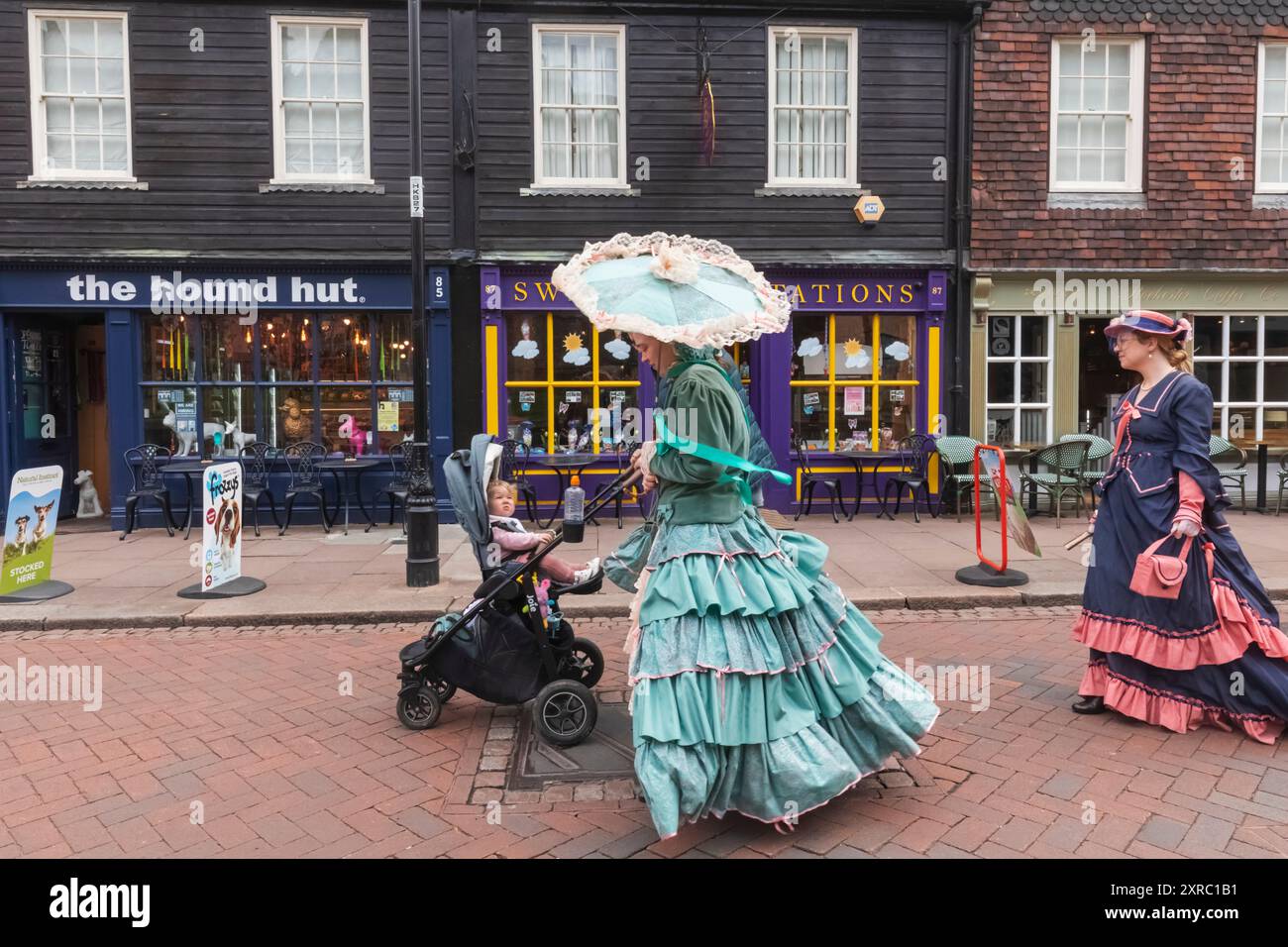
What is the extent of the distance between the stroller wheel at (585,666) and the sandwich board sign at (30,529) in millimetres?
5092

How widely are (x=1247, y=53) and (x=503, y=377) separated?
10515 mm

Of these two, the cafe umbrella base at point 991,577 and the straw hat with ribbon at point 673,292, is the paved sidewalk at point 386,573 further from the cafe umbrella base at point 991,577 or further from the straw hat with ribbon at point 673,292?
the straw hat with ribbon at point 673,292

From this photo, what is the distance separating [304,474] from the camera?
11070 mm

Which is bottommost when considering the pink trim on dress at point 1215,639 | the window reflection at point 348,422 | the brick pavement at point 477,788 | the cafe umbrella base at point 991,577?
the brick pavement at point 477,788

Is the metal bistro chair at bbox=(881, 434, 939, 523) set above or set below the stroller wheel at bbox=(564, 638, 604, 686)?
above

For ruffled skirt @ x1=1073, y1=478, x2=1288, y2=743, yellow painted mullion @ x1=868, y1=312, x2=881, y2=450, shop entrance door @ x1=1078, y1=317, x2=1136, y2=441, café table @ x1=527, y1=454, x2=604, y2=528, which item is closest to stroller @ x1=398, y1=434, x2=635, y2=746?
ruffled skirt @ x1=1073, y1=478, x2=1288, y2=743

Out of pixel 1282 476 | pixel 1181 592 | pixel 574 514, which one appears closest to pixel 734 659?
pixel 574 514

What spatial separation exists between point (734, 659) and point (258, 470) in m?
9.23

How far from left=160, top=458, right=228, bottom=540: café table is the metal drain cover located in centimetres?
729

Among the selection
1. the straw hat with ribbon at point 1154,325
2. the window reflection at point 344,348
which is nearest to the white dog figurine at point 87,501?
the window reflection at point 344,348

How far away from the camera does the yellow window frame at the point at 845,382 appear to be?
1200 centimetres

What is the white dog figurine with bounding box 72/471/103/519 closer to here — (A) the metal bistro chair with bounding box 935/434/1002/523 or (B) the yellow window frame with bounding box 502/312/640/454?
(B) the yellow window frame with bounding box 502/312/640/454

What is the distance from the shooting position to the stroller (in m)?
4.46

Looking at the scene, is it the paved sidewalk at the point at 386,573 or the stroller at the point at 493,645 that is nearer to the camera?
the stroller at the point at 493,645
